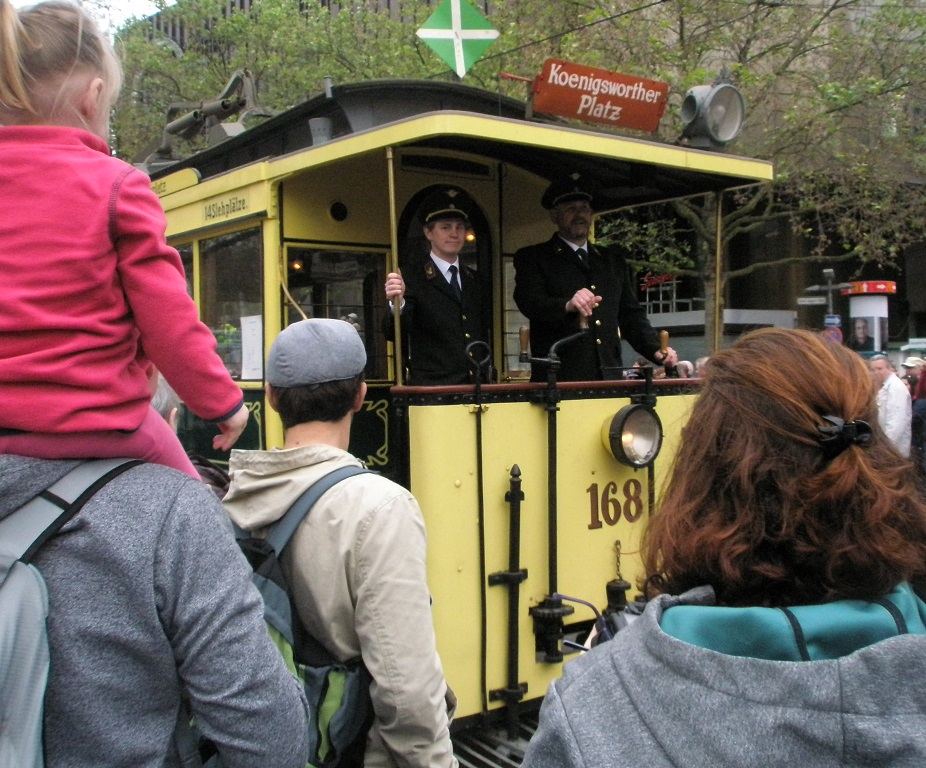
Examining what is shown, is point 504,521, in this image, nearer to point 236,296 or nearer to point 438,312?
point 438,312

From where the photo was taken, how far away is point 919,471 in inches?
57.3

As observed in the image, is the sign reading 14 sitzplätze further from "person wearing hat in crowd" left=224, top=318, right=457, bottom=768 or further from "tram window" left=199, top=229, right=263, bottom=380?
"person wearing hat in crowd" left=224, top=318, right=457, bottom=768

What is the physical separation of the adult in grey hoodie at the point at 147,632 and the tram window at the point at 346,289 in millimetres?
3440

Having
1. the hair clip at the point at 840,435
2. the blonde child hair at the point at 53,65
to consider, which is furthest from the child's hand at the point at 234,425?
the hair clip at the point at 840,435

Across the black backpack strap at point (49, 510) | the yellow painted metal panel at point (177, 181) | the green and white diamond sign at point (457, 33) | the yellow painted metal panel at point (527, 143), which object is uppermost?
the green and white diamond sign at point (457, 33)

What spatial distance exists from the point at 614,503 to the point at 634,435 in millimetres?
313

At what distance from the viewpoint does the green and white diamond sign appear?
4586 millimetres

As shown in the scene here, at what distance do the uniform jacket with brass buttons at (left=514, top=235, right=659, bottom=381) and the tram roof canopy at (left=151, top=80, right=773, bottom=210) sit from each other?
52 centimetres

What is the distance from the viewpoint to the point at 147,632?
53.3 inches

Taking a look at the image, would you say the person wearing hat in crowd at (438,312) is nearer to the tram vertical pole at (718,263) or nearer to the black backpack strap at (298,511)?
the tram vertical pole at (718,263)

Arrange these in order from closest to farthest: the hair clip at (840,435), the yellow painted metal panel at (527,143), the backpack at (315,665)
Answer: the hair clip at (840,435) → the backpack at (315,665) → the yellow painted metal panel at (527,143)

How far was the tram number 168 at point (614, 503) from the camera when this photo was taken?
4.16 meters

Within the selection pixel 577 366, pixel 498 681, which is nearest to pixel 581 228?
pixel 577 366

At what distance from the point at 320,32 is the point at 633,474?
592 inches
